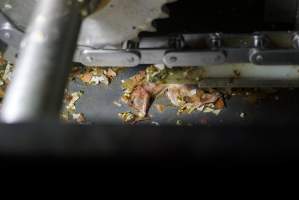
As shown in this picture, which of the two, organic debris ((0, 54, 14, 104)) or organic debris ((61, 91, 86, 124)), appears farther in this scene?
organic debris ((0, 54, 14, 104))

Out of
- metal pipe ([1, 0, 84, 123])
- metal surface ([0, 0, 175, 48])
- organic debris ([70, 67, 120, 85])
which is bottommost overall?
metal pipe ([1, 0, 84, 123])

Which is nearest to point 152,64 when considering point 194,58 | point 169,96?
point 169,96

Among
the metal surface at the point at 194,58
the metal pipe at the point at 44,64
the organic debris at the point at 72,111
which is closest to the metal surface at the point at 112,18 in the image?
the metal surface at the point at 194,58

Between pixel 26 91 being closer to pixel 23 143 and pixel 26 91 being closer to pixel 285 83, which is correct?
pixel 23 143

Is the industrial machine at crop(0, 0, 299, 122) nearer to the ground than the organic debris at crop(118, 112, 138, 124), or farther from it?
farther from it

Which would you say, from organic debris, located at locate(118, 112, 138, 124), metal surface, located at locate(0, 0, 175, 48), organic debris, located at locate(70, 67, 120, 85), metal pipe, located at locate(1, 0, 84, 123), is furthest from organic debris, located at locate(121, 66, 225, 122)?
metal pipe, located at locate(1, 0, 84, 123)

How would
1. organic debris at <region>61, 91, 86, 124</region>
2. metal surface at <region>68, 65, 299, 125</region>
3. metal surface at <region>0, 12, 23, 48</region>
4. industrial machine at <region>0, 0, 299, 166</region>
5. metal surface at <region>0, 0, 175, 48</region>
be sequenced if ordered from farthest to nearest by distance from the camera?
organic debris at <region>61, 91, 86, 124</region> < metal surface at <region>68, 65, 299, 125</region> < metal surface at <region>0, 12, 23, 48</region> < metal surface at <region>0, 0, 175, 48</region> < industrial machine at <region>0, 0, 299, 166</region>

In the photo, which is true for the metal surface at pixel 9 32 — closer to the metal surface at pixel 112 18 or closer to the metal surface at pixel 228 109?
the metal surface at pixel 112 18

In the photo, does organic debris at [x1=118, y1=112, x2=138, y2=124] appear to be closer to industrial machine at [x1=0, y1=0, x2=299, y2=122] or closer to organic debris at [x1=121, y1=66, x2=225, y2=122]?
organic debris at [x1=121, y1=66, x2=225, y2=122]

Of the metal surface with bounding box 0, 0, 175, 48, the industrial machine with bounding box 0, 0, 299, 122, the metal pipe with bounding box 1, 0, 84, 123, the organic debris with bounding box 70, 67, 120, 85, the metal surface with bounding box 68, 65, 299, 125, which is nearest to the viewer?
the metal pipe with bounding box 1, 0, 84, 123
